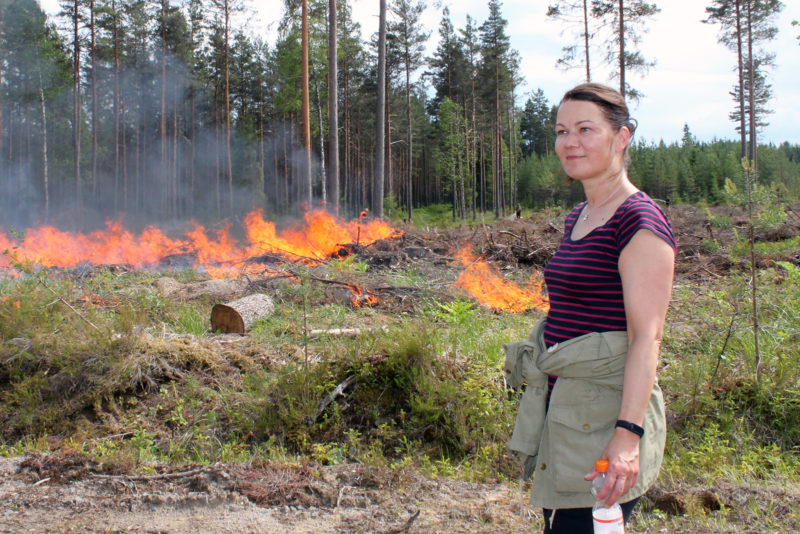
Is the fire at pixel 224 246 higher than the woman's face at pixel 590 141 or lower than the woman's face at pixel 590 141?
lower

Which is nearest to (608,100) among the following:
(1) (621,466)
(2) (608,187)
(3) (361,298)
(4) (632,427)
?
(2) (608,187)

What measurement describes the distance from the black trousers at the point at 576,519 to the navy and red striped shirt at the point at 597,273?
524 mm

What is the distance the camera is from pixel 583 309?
5.55ft

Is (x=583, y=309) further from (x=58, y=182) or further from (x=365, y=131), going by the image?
(x=58, y=182)

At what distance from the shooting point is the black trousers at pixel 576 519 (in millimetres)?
1626

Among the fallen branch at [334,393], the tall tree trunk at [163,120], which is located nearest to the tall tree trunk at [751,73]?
the fallen branch at [334,393]

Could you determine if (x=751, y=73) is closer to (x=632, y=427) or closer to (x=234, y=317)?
(x=234, y=317)

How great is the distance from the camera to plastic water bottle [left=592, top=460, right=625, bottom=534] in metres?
1.50

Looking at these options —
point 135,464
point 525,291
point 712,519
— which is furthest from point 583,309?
point 525,291

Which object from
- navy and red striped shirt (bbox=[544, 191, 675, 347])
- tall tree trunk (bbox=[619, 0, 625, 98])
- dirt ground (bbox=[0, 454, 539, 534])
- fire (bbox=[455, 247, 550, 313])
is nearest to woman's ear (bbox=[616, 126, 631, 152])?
navy and red striped shirt (bbox=[544, 191, 675, 347])

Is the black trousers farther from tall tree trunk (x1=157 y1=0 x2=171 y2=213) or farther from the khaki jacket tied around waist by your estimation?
tall tree trunk (x1=157 y1=0 x2=171 y2=213)

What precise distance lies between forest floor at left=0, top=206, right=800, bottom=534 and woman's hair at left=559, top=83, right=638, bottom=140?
6.78 feet

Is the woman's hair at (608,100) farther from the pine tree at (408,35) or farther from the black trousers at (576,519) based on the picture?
the pine tree at (408,35)

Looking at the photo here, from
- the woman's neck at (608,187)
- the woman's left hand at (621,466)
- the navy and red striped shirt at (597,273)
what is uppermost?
the woman's neck at (608,187)
